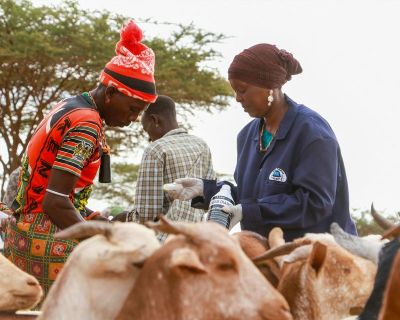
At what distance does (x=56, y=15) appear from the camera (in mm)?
20547

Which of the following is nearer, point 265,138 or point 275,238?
point 275,238

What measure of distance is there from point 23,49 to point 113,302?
56.7ft

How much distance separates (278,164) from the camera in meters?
5.14

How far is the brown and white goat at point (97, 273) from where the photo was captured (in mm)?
3422

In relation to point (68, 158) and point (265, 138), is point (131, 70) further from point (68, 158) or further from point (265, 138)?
point (265, 138)

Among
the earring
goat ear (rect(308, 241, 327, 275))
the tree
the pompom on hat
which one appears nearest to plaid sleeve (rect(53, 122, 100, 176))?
the pompom on hat

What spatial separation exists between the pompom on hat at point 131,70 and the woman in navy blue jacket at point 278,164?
553mm

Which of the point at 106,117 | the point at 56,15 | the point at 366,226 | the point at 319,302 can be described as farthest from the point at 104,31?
the point at 319,302

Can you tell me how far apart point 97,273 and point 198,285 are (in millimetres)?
391

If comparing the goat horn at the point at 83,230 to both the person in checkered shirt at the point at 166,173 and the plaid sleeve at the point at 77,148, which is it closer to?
the plaid sleeve at the point at 77,148

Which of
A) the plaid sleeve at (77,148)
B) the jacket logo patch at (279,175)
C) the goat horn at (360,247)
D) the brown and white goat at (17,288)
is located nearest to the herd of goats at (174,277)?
the goat horn at (360,247)

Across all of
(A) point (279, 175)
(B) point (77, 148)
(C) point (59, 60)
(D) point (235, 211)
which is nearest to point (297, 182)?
(A) point (279, 175)

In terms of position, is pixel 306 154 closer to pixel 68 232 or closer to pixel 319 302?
pixel 319 302

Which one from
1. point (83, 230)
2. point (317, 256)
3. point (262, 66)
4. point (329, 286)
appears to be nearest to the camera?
point (83, 230)
